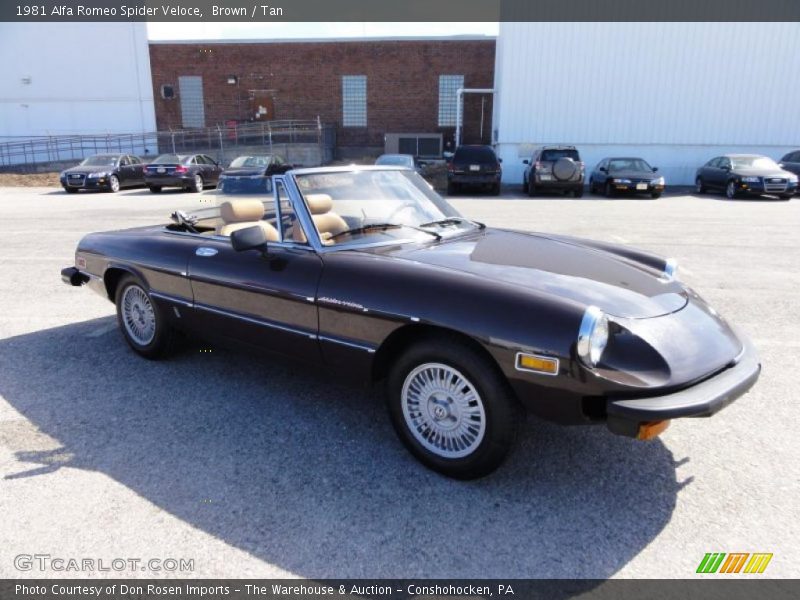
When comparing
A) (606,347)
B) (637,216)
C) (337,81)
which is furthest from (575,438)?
(337,81)

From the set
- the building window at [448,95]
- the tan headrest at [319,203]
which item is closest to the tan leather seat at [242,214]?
the tan headrest at [319,203]

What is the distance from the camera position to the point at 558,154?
19.6 meters

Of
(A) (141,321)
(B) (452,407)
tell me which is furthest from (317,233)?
(A) (141,321)

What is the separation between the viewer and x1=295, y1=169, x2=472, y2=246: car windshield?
3.61 metres

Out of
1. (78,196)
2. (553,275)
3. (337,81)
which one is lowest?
(78,196)

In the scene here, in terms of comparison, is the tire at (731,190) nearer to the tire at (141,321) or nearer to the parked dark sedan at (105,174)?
the tire at (141,321)

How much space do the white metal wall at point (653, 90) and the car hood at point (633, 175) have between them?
5745mm

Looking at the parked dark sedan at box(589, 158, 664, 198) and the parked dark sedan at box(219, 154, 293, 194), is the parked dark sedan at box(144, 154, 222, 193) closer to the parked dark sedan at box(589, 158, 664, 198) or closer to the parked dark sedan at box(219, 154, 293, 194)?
the parked dark sedan at box(589, 158, 664, 198)

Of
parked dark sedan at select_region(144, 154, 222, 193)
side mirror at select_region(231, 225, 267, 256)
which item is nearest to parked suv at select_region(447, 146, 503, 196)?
parked dark sedan at select_region(144, 154, 222, 193)

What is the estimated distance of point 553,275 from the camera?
3.06m

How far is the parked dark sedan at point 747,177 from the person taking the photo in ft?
57.8

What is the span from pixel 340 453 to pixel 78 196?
19.4m

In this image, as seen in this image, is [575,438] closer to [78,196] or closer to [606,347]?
[606,347]

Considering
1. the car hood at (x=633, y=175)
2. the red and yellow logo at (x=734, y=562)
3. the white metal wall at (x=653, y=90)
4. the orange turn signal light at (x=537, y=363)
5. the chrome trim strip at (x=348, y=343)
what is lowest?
the red and yellow logo at (x=734, y=562)
